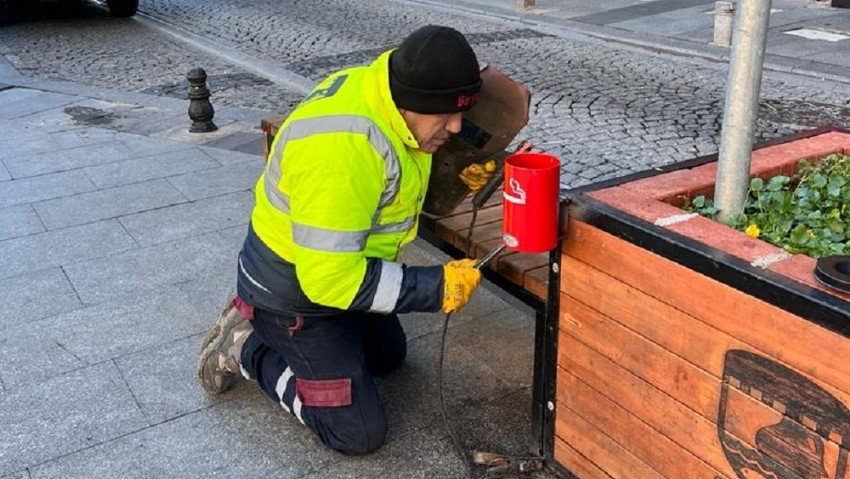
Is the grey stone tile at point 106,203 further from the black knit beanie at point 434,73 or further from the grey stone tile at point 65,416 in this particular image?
the black knit beanie at point 434,73

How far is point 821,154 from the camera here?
112 inches

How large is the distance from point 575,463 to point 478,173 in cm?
100

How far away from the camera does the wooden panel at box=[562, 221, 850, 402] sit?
1.77 m

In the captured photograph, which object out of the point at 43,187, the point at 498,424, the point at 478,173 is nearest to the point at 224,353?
the point at 498,424

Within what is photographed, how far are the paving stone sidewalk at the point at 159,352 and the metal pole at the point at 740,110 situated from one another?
1.11 metres

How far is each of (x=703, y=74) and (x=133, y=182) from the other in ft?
18.8

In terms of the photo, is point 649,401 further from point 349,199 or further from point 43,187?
point 43,187

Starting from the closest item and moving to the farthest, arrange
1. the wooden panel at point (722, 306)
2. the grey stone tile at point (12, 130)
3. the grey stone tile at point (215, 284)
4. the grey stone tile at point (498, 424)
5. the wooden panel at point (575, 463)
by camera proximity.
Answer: the wooden panel at point (722, 306) → the wooden panel at point (575, 463) → the grey stone tile at point (498, 424) → the grey stone tile at point (215, 284) → the grey stone tile at point (12, 130)

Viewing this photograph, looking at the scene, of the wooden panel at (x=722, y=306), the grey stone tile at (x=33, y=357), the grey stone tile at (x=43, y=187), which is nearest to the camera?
the wooden panel at (x=722, y=306)

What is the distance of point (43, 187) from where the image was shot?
5621 mm

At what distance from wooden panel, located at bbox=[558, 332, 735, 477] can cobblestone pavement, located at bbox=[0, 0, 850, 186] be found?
10.7 feet

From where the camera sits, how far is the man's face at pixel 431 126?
2504 millimetres

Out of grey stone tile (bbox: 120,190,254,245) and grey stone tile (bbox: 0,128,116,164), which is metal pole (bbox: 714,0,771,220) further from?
grey stone tile (bbox: 0,128,116,164)

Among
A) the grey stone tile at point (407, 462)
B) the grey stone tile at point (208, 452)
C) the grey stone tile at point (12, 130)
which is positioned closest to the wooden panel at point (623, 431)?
the grey stone tile at point (407, 462)
